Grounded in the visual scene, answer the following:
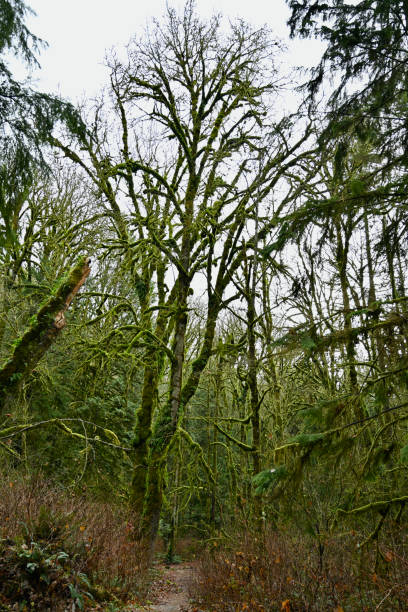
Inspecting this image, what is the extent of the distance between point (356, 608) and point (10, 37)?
287 inches

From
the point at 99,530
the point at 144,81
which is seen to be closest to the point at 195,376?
the point at 99,530

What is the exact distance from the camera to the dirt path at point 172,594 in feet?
26.1

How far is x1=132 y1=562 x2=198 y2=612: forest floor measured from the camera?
25.8 ft

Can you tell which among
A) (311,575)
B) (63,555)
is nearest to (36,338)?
(63,555)

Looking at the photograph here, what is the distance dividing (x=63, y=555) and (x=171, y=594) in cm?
650

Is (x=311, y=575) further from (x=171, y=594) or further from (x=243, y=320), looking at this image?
(x=171, y=594)

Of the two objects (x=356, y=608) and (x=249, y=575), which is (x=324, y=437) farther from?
(x=249, y=575)

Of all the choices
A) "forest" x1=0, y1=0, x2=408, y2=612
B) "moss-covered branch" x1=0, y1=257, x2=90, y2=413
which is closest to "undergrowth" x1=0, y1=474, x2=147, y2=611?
"forest" x1=0, y1=0, x2=408, y2=612

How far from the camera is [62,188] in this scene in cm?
1284

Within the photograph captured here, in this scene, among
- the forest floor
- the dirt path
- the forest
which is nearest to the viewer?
the forest

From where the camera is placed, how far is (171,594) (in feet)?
34.4

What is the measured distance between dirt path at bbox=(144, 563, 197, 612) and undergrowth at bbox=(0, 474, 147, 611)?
0.82 m

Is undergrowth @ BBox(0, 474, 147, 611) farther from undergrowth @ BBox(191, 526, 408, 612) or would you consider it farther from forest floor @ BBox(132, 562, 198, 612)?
undergrowth @ BBox(191, 526, 408, 612)

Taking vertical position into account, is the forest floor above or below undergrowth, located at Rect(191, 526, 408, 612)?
below
